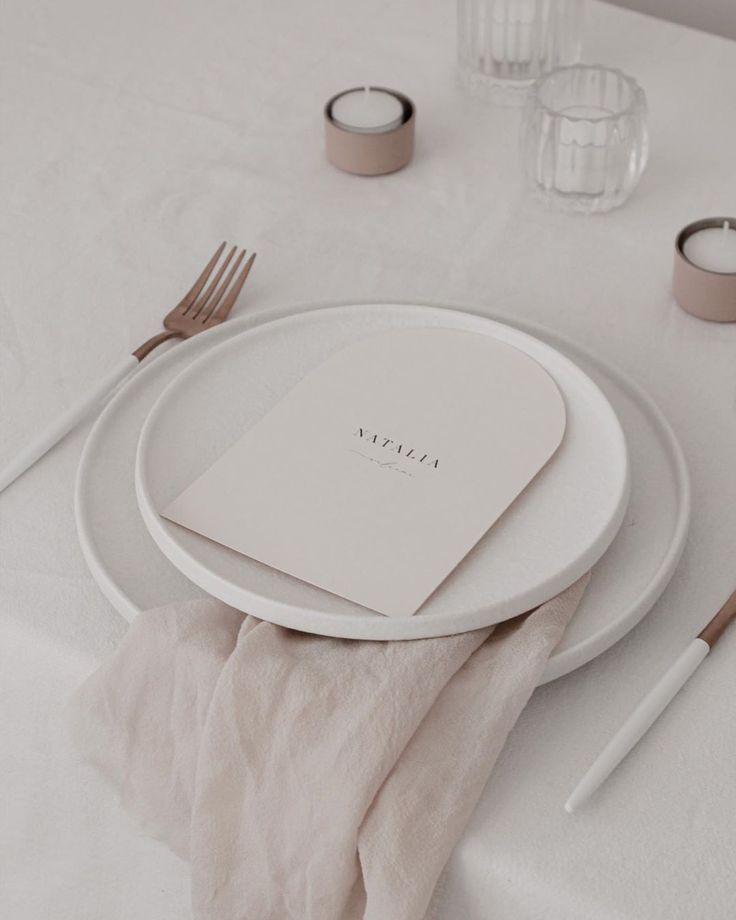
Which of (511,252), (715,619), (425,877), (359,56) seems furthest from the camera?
(359,56)

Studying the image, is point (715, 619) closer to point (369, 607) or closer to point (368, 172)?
point (369, 607)

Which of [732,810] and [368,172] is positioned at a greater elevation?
[368,172]

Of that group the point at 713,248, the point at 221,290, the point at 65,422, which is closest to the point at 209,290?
the point at 221,290

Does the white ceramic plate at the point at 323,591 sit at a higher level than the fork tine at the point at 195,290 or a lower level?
lower

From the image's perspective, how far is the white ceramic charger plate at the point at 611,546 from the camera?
0.67 metres

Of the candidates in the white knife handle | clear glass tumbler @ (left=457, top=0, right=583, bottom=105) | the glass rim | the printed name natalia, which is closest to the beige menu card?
the printed name natalia

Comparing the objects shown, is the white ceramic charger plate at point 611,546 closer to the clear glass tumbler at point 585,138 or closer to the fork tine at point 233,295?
the fork tine at point 233,295

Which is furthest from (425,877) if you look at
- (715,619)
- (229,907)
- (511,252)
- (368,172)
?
(368,172)

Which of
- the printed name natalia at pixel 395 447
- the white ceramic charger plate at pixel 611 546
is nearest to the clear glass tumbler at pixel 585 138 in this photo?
the white ceramic charger plate at pixel 611 546

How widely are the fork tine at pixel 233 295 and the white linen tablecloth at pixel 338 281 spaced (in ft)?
0.07

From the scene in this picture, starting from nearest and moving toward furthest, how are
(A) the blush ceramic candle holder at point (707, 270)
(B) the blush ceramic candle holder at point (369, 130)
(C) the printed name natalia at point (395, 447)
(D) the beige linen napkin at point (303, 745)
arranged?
(D) the beige linen napkin at point (303, 745)
(C) the printed name natalia at point (395, 447)
(A) the blush ceramic candle holder at point (707, 270)
(B) the blush ceramic candle holder at point (369, 130)

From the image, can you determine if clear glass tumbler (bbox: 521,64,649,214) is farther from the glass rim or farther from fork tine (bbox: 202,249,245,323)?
fork tine (bbox: 202,249,245,323)

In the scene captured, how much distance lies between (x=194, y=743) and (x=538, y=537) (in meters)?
0.22

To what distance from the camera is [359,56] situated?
1233 millimetres
